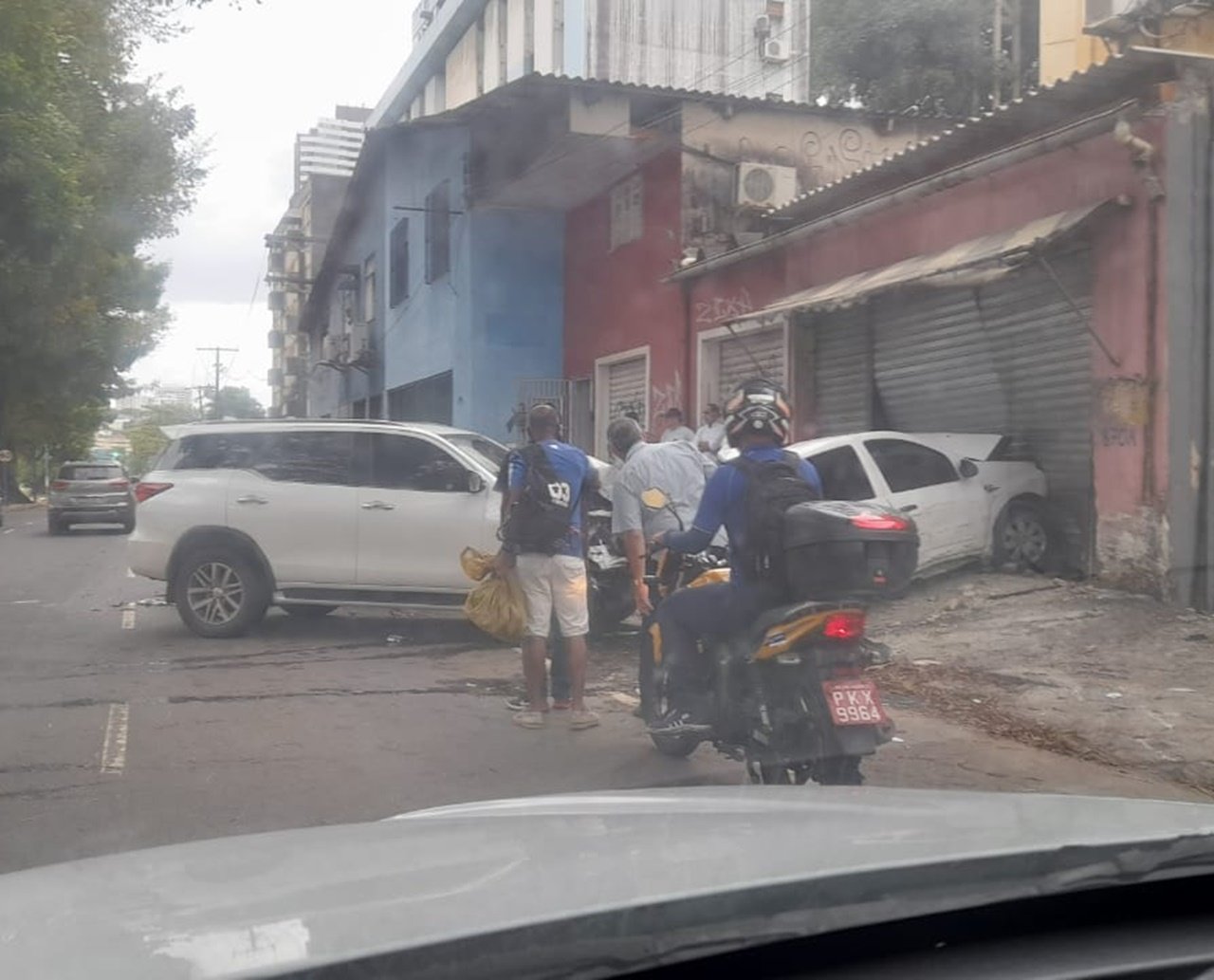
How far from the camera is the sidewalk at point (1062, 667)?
705cm

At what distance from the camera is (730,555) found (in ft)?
18.0

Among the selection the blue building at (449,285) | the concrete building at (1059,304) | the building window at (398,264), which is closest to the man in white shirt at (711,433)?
the concrete building at (1059,304)

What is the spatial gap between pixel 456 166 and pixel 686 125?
18.6 ft

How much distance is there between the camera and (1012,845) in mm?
2232

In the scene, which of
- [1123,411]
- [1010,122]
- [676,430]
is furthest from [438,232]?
[1123,411]

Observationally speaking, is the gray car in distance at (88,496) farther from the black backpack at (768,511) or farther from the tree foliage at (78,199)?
the black backpack at (768,511)

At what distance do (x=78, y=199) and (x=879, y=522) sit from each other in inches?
765

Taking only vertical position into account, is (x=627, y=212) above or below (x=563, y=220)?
below

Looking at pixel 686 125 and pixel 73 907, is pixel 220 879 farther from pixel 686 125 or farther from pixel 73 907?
pixel 686 125

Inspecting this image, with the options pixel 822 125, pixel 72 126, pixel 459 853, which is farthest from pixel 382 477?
pixel 72 126

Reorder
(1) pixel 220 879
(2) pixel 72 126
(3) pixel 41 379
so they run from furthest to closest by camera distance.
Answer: (3) pixel 41 379, (2) pixel 72 126, (1) pixel 220 879

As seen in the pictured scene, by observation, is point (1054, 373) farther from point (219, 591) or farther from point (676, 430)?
point (219, 591)

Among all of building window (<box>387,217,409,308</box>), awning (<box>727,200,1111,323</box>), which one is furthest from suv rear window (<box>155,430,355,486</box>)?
building window (<box>387,217,409,308</box>)

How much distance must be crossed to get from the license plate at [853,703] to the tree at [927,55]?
17.9m
